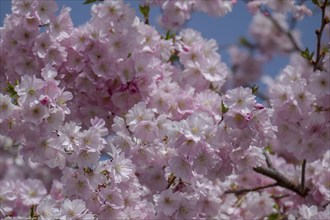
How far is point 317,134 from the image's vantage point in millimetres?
3670

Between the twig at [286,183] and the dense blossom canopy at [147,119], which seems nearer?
the dense blossom canopy at [147,119]

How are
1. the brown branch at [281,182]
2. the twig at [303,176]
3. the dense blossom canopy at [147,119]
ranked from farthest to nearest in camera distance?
the brown branch at [281,182]
the twig at [303,176]
the dense blossom canopy at [147,119]

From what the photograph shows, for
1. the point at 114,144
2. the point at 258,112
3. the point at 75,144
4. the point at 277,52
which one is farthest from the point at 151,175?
the point at 277,52

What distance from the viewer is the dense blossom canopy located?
2.80m

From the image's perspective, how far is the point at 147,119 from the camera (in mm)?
2986

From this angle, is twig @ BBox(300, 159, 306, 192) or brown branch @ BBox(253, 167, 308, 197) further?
brown branch @ BBox(253, 167, 308, 197)

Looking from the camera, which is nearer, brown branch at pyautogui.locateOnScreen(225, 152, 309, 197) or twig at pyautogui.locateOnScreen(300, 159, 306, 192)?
twig at pyautogui.locateOnScreen(300, 159, 306, 192)

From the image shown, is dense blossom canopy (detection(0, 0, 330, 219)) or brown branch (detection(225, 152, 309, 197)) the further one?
brown branch (detection(225, 152, 309, 197))

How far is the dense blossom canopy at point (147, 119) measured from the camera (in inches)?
110

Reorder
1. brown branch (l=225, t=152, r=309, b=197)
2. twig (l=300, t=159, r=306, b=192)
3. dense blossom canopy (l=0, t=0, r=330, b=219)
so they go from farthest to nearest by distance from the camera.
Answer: brown branch (l=225, t=152, r=309, b=197), twig (l=300, t=159, r=306, b=192), dense blossom canopy (l=0, t=0, r=330, b=219)

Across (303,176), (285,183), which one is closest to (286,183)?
(285,183)

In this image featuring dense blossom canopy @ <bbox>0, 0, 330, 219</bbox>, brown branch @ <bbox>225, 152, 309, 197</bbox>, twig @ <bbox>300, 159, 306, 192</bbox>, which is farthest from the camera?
brown branch @ <bbox>225, 152, 309, 197</bbox>

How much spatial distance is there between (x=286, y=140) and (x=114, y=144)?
4.45 feet

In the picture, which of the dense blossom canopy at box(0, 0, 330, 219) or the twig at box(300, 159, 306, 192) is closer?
the dense blossom canopy at box(0, 0, 330, 219)
